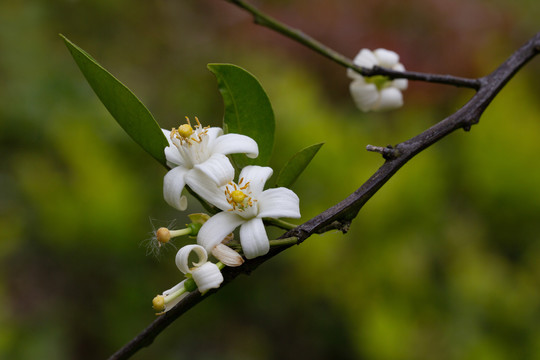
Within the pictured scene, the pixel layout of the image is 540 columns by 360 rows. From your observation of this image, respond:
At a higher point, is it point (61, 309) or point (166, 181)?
point (61, 309)

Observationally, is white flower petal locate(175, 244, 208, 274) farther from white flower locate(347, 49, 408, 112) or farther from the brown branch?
white flower locate(347, 49, 408, 112)

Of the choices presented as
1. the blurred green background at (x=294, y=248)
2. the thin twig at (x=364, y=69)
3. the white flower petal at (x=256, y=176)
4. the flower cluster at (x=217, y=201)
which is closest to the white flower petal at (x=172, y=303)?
the flower cluster at (x=217, y=201)

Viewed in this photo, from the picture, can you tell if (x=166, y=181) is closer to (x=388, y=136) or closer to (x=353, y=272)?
(x=353, y=272)

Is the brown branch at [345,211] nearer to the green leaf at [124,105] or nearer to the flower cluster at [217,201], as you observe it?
the flower cluster at [217,201]

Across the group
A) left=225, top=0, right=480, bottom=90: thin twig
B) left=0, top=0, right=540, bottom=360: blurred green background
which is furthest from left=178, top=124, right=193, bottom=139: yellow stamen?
left=0, top=0, right=540, bottom=360: blurred green background

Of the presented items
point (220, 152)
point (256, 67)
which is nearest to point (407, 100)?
point (256, 67)

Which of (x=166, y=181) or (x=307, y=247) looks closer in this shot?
(x=166, y=181)
